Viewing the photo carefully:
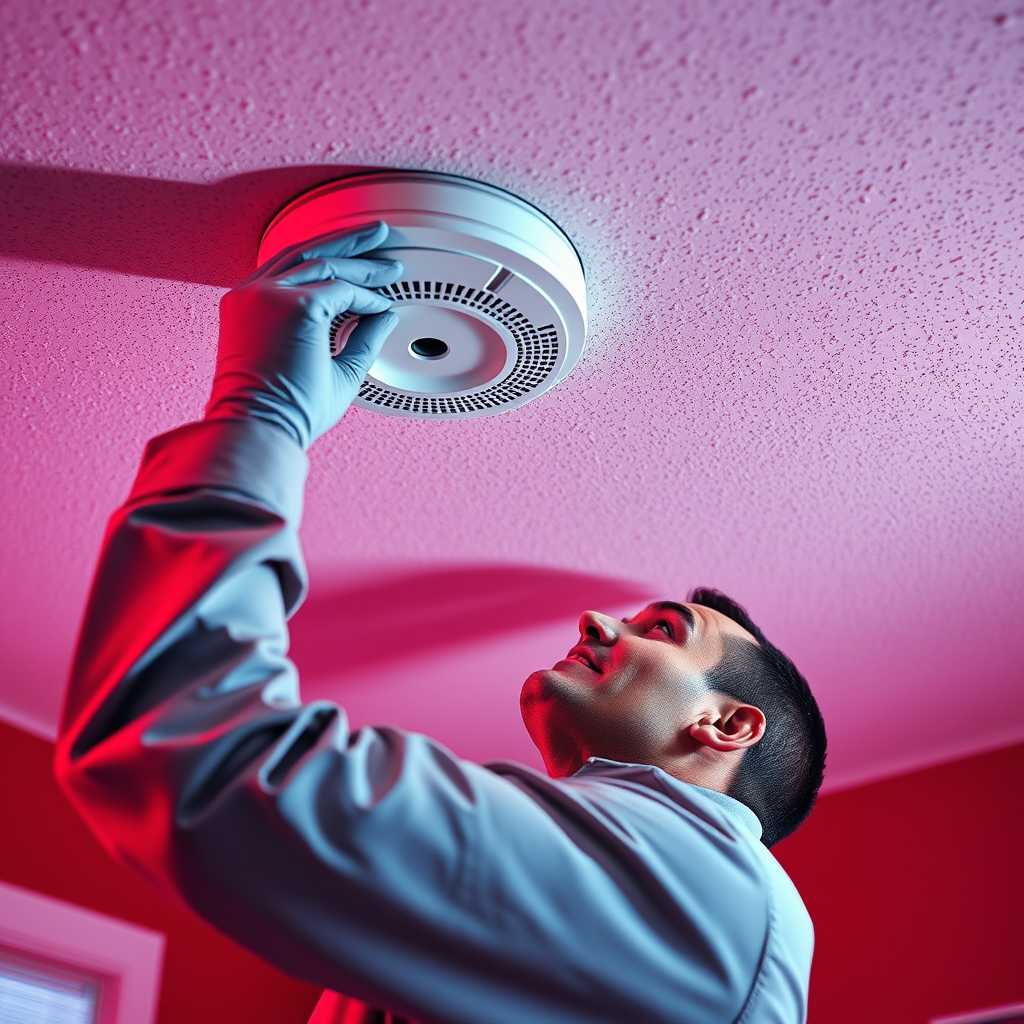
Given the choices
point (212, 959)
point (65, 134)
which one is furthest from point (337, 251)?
point (212, 959)

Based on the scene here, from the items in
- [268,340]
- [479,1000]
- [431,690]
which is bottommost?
[479,1000]

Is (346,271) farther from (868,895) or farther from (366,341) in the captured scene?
(868,895)

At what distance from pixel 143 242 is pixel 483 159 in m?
0.35

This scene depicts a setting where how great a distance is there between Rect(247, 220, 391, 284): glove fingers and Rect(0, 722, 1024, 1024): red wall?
1328 mm

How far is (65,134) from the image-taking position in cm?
108

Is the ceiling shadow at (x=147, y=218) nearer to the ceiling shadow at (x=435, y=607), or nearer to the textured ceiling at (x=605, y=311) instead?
the textured ceiling at (x=605, y=311)

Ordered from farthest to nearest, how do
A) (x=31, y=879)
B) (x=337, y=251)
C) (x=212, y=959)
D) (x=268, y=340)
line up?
(x=212, y=959)
(x=31, y=879)
(x=337, y=251)
(x=268, y=340)

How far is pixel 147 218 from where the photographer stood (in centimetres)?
117

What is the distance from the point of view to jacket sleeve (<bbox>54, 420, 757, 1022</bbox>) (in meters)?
0.71

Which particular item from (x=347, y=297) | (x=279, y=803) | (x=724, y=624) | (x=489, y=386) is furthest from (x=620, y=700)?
(x=279, y=803)

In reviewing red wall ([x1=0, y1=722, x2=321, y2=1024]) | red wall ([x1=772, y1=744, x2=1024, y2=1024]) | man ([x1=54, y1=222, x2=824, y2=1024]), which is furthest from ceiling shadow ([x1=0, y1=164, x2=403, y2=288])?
red wall ([x1=772, y1=744, x2=1024, y2=1024])

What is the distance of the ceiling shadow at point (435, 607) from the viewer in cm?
178

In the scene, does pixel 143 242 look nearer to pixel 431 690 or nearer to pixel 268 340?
pixel 268 340

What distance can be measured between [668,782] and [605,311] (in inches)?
20.0
